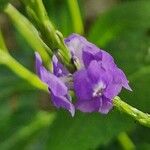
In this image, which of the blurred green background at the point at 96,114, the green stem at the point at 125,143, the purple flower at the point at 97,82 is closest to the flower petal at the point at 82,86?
the purple flower at the point at 97,82

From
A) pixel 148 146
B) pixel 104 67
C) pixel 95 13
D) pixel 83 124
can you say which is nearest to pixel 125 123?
pixel 83 124

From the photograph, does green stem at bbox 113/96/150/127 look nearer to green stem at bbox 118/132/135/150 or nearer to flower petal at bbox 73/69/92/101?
flower petal at bbox 73/69/92/101

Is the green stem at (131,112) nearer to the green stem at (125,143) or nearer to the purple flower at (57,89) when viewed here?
the purple flower at (57,89)

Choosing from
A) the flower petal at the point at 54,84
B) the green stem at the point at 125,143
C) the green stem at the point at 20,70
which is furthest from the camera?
the green stem at the point at 125,143

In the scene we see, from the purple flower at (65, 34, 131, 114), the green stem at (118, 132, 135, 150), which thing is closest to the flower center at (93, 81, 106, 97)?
the purple flower at (65, 34, 131, 114)

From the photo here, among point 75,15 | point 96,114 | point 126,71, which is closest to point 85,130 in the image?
point 96,114

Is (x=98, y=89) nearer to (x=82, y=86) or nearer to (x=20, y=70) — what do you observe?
(x=82, y=86)
